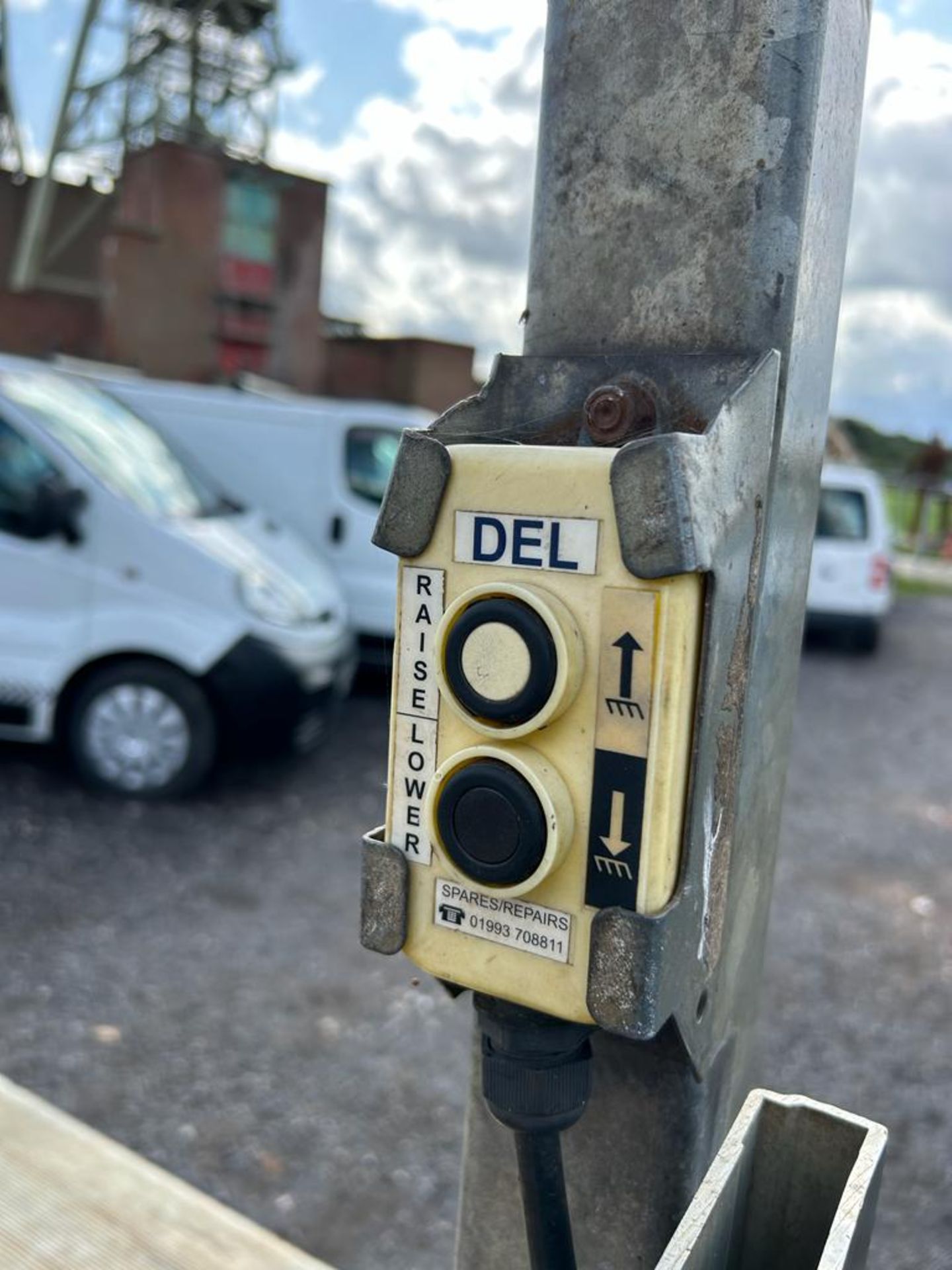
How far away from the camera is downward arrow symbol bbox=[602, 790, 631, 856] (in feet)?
3.18

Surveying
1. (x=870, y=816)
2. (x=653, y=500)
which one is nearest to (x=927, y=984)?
(x=870, y=816)

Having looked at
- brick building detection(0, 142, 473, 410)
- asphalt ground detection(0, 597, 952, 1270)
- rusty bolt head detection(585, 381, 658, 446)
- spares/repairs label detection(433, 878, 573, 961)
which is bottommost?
asphalt ground detection(0, 597, 952, 1270)

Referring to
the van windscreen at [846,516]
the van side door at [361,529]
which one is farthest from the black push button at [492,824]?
the van windscreen at [846,516]

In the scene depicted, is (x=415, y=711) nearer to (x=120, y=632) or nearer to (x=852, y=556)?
(x=120, y=632)

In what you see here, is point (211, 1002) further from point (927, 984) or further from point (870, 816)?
point (870, 816)

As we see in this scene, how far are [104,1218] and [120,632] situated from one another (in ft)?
10.7

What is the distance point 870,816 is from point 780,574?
537 cm

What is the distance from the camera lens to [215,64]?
19.0m

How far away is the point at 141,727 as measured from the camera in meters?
5.23

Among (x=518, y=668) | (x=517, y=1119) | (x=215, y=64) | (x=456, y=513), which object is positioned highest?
(x=215, y=64)

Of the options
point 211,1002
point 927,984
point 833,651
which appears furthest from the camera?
point 833,651

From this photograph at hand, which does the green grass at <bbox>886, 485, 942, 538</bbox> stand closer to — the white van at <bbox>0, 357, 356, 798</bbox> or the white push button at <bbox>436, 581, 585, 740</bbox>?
the white van at <bbox>0, 357, 356, 798</bbox>

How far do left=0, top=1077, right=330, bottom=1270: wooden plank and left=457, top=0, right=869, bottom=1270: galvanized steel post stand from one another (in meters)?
1.22

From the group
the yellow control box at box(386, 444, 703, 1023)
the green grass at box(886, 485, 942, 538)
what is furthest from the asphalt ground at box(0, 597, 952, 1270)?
the green grass at box(886, 485, 942, 538)
